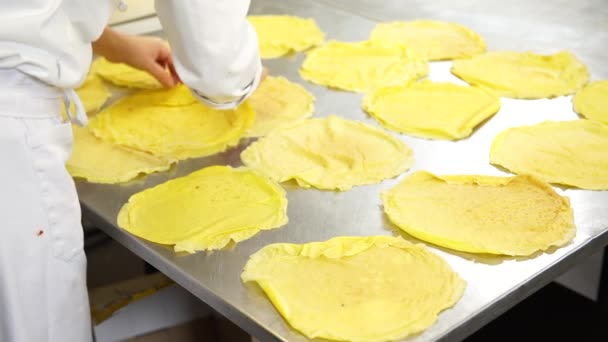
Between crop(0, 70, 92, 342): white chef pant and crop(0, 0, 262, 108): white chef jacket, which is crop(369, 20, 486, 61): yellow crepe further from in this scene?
crop(0, 70, 92, 342): white chef pant

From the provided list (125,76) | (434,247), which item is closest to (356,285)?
(434,247)

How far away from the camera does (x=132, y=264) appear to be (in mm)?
2781

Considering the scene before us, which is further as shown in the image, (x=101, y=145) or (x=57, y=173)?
(x=101, y=145)

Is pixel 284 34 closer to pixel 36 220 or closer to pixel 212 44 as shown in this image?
pixel 212 44

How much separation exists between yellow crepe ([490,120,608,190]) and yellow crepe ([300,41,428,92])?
0.39 m

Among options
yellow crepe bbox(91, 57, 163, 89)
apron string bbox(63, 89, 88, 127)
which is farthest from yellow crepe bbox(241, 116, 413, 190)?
yellow crepe bbox(91, 57, 163, 89)

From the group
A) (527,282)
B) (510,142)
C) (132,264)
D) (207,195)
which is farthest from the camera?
(132,264)

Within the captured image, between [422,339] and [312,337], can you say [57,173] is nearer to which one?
[312,337]

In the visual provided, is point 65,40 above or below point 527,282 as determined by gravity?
above

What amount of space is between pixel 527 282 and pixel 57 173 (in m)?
0.82

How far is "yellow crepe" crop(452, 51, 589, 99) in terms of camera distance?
1735 millimetres

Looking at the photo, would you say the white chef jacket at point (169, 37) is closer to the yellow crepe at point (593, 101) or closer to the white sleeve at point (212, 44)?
the white sleeve at point (212, 44)

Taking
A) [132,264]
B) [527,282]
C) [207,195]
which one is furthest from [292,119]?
[132,264]

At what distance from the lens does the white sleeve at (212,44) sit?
1.31 m
